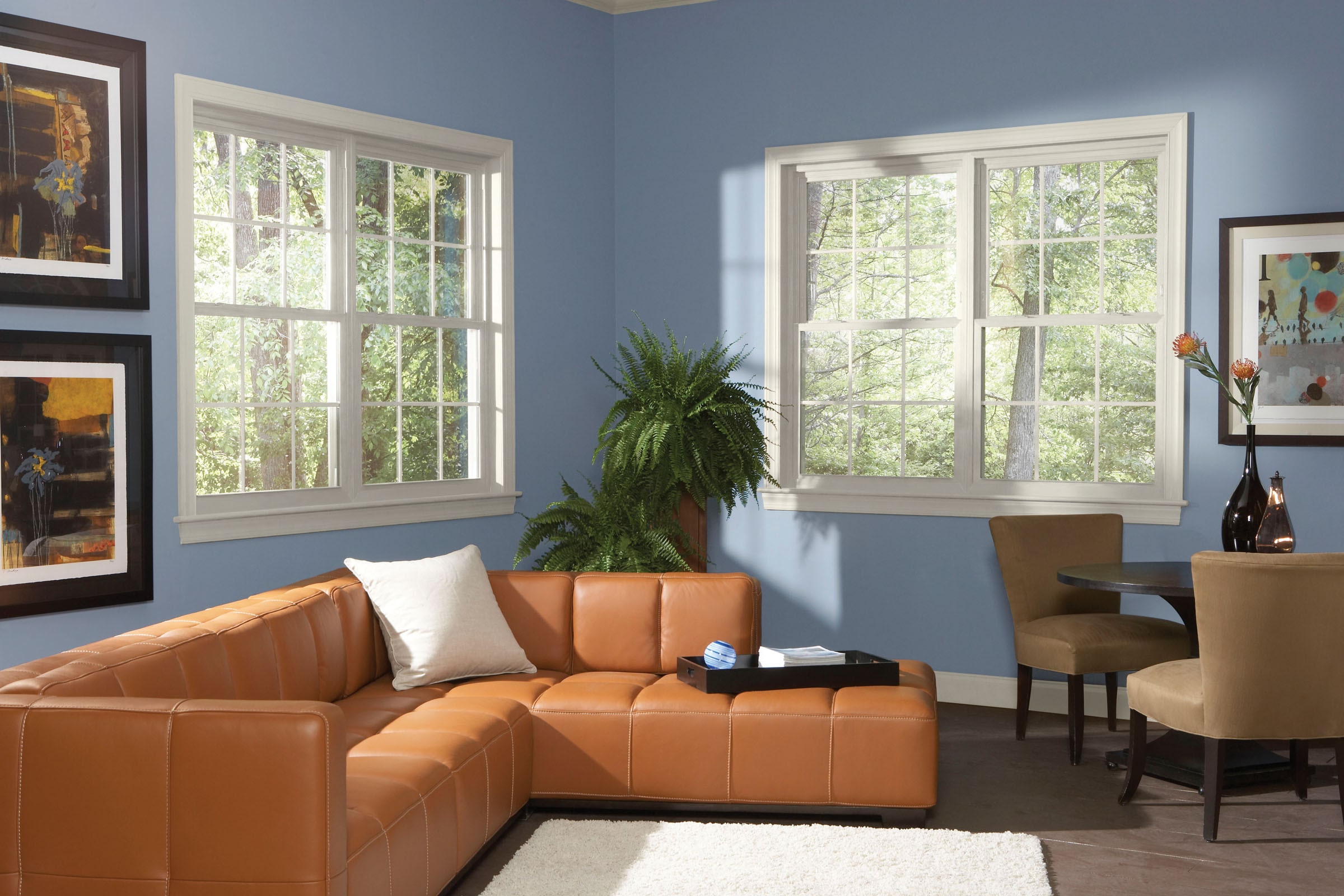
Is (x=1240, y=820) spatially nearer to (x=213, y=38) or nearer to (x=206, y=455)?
(x=206, y=455)

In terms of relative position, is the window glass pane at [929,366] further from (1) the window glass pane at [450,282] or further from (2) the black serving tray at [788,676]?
(1) the window glass pane at [450,282]

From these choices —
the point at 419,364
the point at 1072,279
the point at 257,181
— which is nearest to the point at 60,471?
the point at 257,181

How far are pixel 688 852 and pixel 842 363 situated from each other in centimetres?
281

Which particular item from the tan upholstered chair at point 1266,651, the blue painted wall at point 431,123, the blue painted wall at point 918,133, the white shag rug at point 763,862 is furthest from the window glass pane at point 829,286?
the white shag rug at point 763,862

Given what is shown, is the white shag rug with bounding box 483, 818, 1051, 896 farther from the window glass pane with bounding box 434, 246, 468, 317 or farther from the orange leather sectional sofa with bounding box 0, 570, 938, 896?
the window glass pane with bounding box 434, 246, 468, 317

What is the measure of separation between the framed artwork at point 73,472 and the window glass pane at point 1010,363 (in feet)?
11.3

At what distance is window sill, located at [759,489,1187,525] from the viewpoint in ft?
15.8

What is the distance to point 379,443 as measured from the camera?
4.89 m

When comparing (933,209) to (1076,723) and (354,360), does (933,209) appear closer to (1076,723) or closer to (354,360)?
(1076,723)

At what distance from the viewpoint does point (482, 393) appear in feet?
17.4

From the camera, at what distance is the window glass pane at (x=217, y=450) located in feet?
14.0

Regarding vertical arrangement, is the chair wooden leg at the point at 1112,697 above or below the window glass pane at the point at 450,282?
below

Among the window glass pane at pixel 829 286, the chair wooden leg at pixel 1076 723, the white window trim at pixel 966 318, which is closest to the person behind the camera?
the chair wooden leg at pixel 1076 723

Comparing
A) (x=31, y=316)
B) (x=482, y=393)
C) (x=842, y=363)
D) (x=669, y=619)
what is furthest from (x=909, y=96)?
(x=31, y=316)
